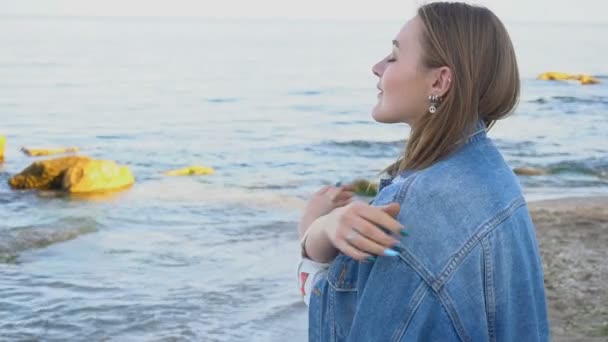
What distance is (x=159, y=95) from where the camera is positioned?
40875 mm

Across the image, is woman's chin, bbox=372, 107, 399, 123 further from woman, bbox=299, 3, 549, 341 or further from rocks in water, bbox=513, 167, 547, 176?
rocks in water, bbox=513, 167, 547, 176

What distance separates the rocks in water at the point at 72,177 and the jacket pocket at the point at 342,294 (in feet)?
46.8

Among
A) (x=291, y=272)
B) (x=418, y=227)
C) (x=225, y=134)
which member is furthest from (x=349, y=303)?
(x=225, y=134)

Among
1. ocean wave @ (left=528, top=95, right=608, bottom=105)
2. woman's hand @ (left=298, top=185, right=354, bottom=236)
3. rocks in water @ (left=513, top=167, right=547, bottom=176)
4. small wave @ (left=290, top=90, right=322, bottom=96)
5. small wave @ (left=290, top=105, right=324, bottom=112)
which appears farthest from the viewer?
small wave @ (left=290, top=90, right=322, bottom=96)

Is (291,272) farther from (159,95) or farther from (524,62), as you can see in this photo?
(524,62)

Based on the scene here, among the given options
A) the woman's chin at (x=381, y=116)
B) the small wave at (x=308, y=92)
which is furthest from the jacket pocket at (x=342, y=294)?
the small wave at (x=308, y=92)

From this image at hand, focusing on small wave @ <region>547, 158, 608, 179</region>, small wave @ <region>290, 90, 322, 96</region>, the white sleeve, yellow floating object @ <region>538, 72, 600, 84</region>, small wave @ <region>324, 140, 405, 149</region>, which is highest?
the white sleeve

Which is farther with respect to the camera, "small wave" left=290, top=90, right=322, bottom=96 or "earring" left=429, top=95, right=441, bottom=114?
"small wave" left=290, top=90, right=322, bottom=96

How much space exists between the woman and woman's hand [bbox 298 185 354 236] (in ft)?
0.33

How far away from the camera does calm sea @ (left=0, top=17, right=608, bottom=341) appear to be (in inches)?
355

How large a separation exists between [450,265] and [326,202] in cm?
52

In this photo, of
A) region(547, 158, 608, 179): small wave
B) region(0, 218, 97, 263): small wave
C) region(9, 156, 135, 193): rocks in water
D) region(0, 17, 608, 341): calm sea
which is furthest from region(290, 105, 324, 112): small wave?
region(0, 218, 97, 263): small wave

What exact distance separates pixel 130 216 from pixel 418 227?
1234 centimetres

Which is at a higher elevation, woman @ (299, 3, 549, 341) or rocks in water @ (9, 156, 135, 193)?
woman @ (299, 3, 549, 341)
